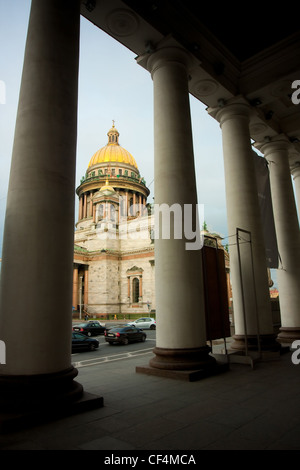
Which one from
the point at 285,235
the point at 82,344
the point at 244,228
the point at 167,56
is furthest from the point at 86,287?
the point at 167,56

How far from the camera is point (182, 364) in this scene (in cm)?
725

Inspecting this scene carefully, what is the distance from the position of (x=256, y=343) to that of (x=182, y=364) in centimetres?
425

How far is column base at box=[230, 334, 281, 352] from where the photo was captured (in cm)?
1039

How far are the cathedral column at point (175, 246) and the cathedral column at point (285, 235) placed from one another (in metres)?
7.53

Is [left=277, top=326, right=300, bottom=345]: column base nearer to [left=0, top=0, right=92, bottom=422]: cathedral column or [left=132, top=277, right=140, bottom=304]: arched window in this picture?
[left=0, top=0, right=92, bottom=422]: cathedral column

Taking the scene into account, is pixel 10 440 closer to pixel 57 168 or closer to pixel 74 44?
pixel 57 168

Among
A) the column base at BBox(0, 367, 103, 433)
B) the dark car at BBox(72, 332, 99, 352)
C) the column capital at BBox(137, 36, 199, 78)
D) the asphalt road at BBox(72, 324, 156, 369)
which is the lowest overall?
the asphalt road at BBox(72, 324, 156, 369)

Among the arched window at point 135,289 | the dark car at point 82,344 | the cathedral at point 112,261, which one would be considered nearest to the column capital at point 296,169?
the dark car at point 82,344

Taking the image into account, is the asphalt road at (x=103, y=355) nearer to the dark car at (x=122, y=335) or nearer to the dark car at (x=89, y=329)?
the dark car at (x=122, y=335)

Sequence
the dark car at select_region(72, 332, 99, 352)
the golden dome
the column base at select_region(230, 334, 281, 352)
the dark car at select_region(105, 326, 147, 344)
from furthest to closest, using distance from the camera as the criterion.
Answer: the golden dome
the dark car at select_region(105, 326, 147, 344)
the dark car at select_region(72, 332, 99, 352)
the column base at select_region(230, 334, 281, 352)

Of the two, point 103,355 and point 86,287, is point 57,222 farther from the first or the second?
point 86,287

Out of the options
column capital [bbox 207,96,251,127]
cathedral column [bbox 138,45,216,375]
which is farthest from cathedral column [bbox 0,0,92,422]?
column capital [bbox 207,96,251,127]

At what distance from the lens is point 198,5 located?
9.55m

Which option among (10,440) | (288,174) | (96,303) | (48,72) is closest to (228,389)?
(10,440)
